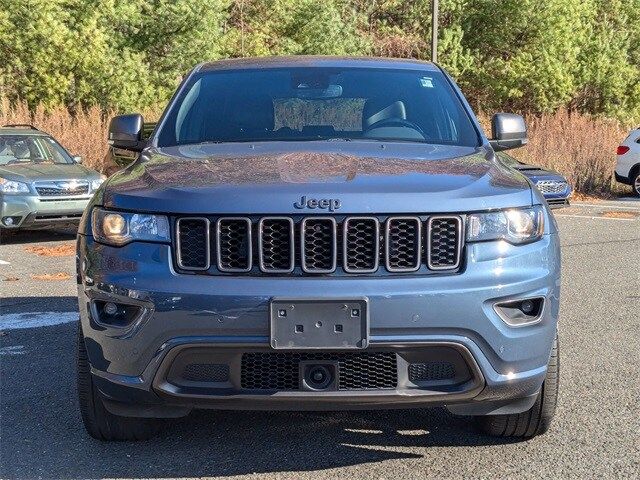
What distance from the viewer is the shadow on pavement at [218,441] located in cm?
445

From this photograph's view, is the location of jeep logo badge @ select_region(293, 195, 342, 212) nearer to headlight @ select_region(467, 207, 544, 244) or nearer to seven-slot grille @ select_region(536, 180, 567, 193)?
headlight @ select_region(467, 207, 544, 244)

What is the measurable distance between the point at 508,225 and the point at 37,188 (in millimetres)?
10530

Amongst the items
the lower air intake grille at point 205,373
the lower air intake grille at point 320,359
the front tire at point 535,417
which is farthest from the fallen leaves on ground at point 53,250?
the lower air intake grille at point 320,359

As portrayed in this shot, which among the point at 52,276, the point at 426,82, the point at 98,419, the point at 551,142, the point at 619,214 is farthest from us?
the point at 551,142

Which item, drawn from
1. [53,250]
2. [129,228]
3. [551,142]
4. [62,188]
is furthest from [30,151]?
[551,142]

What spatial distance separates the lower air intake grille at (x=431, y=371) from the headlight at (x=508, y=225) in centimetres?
49

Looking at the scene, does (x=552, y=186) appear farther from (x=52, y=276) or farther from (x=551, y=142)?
(x=52, y=276)

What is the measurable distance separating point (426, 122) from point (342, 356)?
190 cm

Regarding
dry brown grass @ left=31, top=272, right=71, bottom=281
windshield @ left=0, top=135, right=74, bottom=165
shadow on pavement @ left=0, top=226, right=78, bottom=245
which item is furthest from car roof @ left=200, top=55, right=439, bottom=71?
windshield @ left=0, top=135, right=74, bottom=165

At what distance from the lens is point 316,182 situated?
4.15 meters

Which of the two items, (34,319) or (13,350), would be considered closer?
(13,350)

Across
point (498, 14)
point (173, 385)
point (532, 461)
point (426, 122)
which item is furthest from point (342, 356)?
point (498, 14)

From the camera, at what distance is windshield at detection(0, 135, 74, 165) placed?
1486cm

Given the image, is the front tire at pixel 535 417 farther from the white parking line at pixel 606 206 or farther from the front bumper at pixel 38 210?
the white parking line at pixel 606 206
